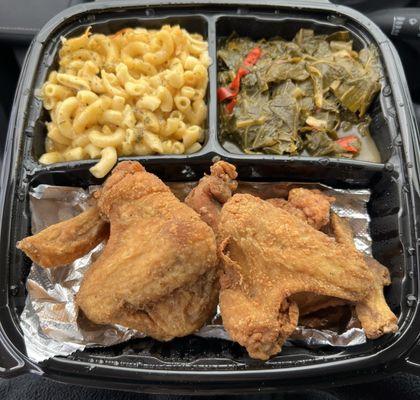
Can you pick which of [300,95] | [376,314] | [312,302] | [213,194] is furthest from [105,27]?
[376,314]

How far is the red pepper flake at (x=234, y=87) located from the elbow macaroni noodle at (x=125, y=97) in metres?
0.13

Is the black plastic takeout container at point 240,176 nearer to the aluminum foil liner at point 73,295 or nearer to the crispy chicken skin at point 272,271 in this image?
the aluminum foil liner at point 73,295

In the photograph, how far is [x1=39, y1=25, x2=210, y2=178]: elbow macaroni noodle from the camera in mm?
2242

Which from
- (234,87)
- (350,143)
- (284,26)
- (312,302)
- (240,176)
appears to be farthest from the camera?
(284,26)

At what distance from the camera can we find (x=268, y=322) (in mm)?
1661

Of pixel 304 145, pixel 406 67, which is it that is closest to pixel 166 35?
pixel 304 145

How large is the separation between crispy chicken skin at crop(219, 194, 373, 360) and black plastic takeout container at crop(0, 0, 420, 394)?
217 millimetres

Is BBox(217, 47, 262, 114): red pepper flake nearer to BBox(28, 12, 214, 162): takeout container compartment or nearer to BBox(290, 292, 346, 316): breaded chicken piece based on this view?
BBox(28, 12, 214, 162): takeout container compartment

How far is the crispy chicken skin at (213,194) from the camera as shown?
1.92 m

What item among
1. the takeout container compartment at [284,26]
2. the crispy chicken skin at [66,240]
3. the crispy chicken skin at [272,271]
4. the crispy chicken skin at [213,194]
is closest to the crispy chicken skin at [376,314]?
the crispy chicken skin at [272,271]

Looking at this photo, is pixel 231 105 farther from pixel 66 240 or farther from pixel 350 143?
pixel 66 240

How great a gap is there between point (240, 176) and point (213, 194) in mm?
362

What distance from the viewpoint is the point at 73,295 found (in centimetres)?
203

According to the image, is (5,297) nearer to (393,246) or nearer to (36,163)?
(36,163)
